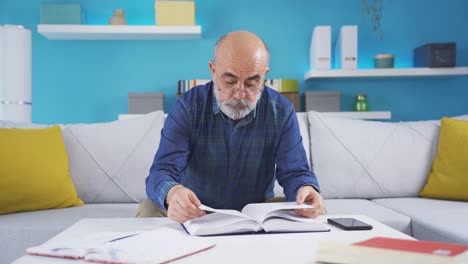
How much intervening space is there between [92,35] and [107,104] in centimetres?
53

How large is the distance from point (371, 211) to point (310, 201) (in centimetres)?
76

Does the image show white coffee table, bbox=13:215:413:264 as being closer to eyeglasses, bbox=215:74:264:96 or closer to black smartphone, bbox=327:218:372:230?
black smartphone, bbox=327:218:372:230

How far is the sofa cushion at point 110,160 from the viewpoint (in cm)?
234

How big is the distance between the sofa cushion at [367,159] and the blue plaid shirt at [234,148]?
0.80 m

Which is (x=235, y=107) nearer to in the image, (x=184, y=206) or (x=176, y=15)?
(x=184, y=206)

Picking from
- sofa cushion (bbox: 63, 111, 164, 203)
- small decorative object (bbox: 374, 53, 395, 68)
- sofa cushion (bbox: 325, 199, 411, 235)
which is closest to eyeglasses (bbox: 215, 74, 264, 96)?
sofa cushion (bbox: 325, 199, 411, 235)

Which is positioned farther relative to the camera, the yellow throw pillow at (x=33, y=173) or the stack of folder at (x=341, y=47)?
the stack of folder at (x=341, y=47)

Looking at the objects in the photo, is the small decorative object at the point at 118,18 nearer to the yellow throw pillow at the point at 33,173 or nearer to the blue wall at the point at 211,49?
the blue wall at the point at 211,49

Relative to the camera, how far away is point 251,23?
393 cm

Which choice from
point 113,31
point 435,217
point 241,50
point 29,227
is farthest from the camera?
point 113,31

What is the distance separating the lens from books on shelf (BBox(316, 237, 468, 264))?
Answer: 29.6 inches

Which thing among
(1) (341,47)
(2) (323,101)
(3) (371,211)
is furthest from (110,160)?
(1) (341,47)

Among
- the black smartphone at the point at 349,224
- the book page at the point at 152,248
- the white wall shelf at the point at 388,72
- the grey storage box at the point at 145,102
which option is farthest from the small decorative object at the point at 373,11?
the book page at the point at 152,248

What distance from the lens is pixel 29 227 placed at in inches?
72.4
